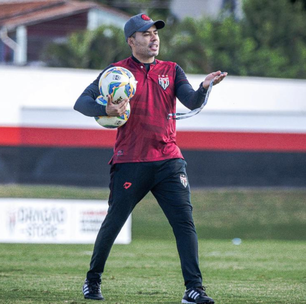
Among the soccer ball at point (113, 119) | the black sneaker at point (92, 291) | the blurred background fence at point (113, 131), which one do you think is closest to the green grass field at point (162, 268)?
the black sneaker at point (92, 291)

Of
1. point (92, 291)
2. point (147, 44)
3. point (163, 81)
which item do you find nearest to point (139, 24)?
point (147, 44)

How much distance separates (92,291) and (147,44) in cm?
196

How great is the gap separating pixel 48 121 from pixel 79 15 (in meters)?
9.38

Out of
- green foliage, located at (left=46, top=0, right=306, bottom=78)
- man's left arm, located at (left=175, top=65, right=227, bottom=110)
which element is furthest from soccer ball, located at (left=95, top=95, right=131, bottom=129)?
green foliage, located at (left=46, top=0, right=306, bottom=78)

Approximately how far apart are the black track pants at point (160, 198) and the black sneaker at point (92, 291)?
0.20 m

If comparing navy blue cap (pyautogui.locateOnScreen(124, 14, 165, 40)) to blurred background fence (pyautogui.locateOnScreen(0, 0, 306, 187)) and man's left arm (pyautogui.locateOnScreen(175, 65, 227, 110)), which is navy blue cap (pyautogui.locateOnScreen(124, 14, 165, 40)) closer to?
man's left arm (pyautogui.locateOnScreen(175, 65, 227, 110))

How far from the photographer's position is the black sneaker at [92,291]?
564 centimetres

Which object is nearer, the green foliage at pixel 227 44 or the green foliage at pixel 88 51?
the green foliage at pixel 88 51

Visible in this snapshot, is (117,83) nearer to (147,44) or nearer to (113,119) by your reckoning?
(113,119)

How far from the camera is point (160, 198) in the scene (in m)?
5.57

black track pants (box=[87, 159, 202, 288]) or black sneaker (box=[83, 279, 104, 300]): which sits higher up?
black track pants (box=[87, 159, 202, 288])

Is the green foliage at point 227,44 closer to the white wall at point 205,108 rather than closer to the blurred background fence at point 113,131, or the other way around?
the blurred background fence at point 113,131

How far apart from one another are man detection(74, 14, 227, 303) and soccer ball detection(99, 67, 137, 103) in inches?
5.0

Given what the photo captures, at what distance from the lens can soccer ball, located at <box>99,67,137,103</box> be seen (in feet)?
17.4
